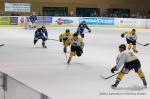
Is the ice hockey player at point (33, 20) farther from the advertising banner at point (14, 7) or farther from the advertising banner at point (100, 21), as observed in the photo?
the advertising banner at point (14, 7)

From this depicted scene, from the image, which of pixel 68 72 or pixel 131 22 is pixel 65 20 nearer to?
pixel 131 22

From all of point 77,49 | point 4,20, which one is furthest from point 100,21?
point 77,49

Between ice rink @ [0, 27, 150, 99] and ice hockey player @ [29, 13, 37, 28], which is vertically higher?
ice hockey player @ [29, 13, 37, 28]

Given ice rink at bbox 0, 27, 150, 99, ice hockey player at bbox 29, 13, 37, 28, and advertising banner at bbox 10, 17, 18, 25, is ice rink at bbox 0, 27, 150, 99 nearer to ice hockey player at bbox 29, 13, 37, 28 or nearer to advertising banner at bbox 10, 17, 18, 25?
ice hockey player at bbox 29, 13, 37, 28

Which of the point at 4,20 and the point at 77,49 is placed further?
the point at 4,20

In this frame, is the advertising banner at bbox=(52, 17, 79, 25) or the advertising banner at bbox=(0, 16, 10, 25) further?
the advertising banner at bbox=(52, 17, 79, 25)

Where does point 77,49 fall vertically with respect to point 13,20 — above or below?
below

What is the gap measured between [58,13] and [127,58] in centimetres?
2995

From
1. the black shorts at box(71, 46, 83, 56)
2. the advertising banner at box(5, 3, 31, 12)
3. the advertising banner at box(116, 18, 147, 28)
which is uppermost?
the advertising banner at box(5, 3, 31, 12)

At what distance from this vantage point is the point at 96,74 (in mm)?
11156

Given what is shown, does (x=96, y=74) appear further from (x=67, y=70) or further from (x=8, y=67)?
(x=8, y=67)

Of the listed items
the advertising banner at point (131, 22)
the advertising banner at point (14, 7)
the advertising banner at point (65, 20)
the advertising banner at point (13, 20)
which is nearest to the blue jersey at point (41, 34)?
the advertising banner at point (13, 20)

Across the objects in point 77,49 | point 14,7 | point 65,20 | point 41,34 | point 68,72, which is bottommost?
point 68,72

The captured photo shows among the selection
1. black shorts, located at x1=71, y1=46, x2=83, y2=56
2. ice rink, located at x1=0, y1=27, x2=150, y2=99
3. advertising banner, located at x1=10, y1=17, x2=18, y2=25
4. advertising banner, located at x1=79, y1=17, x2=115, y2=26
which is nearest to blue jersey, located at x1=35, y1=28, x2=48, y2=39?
ice rink, located at x1=0, y1=27, x2=150, y2=99
